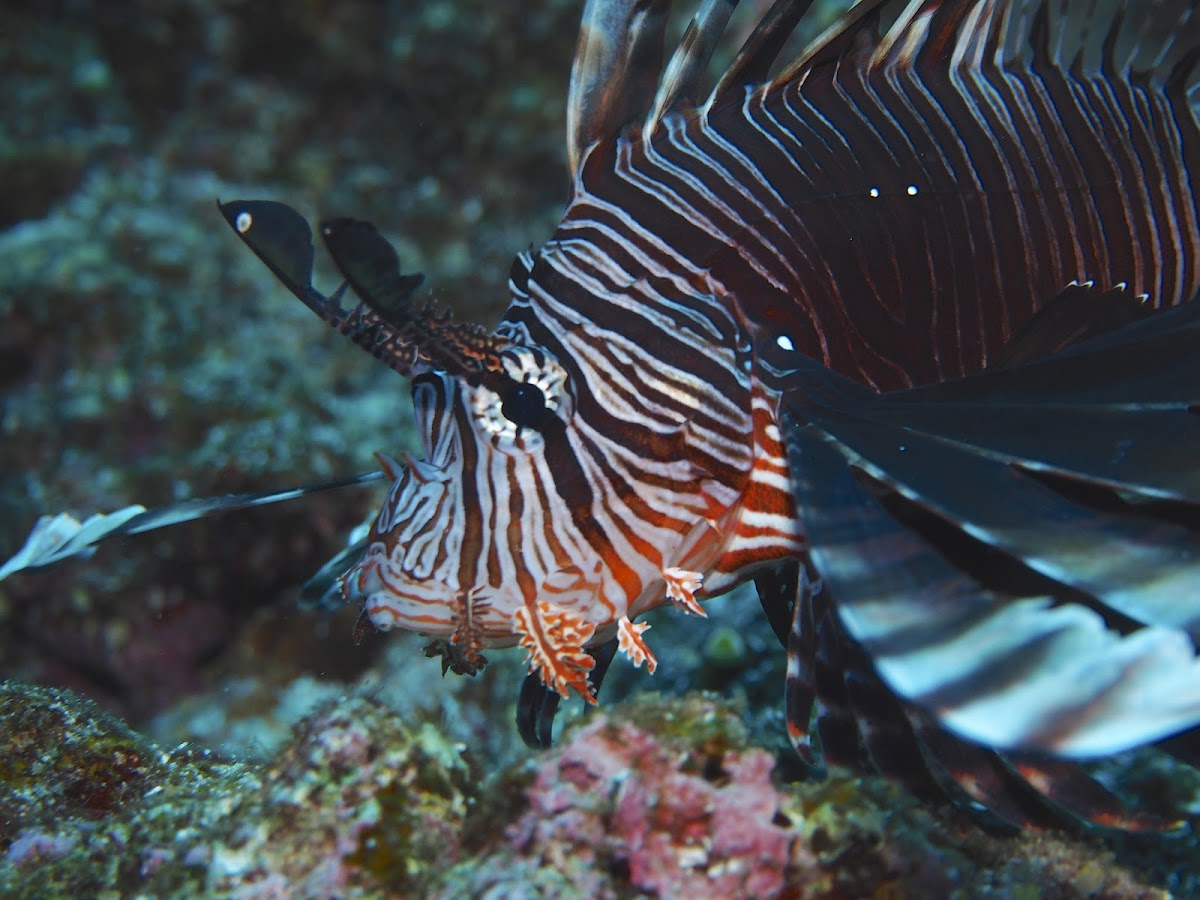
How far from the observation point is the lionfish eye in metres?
1.89

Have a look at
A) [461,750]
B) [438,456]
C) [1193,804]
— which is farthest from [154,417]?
[1193,804]

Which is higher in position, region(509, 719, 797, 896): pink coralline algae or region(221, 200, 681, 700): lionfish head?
region(221, 200, 681, 700): lionfish head

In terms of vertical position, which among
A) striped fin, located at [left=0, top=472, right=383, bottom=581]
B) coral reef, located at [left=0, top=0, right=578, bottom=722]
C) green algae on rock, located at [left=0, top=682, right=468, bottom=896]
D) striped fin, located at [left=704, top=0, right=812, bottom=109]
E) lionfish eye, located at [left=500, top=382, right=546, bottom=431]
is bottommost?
green algae on rock, located at [left=0, top=682, right=468, bottom=896]

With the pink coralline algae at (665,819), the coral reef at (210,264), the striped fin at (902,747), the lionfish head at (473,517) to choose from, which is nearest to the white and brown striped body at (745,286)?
the lionfish head at (473,517)

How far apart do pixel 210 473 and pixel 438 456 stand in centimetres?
292

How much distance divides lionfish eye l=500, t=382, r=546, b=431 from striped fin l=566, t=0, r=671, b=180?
2.75ft

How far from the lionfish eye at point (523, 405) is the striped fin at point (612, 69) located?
0.84 meters

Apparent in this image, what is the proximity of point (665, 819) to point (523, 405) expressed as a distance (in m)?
0.85

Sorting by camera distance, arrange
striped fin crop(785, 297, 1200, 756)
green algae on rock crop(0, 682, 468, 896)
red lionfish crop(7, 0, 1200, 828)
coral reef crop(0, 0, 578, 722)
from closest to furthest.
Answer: striped fin crop(785, 297, 1200, 756) → red lionfish crop(7, 0, 1200, 828) → green algae on rock crop(0, 682, 468, 896) → coral reef crop(0, 0, 578, 722)

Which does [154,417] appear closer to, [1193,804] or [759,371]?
[759,371]

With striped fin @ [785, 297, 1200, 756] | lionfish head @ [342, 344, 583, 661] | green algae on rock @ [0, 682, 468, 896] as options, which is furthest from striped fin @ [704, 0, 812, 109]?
green algae on rock @ [0, 682, 468, 896]

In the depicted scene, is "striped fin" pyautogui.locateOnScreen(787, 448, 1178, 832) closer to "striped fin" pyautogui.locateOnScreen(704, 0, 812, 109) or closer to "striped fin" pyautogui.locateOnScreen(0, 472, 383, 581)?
"striped fin" pyautogui.locateOnScreen(0, 472, 383, 581)

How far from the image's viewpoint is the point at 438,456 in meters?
1.96

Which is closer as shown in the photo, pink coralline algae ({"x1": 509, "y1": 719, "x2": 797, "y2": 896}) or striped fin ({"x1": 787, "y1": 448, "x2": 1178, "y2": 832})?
pink coralline algae ({"x1": 509, "y1": 719, "x2": 797, "y2": 896})
